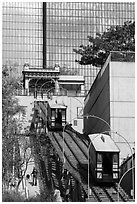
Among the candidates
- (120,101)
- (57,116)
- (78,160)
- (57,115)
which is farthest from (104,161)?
(57,115)

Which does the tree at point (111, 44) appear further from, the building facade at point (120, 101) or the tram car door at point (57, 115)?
the building facade at point (120, 101)

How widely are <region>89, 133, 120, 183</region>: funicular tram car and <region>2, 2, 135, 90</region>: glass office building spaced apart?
221 feet

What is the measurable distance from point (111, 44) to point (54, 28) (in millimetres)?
52569

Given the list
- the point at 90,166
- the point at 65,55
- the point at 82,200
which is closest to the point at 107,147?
the point at 90,166

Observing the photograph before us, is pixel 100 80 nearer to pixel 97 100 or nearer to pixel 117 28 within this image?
pixel 97 100

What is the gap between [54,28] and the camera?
101562 mm

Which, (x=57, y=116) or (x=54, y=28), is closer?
(x=57, y=116)

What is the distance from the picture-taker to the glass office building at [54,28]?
100 m

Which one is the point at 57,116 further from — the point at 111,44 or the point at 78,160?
the point at 78,160

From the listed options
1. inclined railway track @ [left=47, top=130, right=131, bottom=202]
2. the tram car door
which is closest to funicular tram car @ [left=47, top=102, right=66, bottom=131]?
the tram car door

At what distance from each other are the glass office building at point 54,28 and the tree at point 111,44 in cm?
4656

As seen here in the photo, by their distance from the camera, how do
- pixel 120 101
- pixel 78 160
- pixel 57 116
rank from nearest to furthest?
pixel 78 160 → pixel 120 101 → pixel 57 116

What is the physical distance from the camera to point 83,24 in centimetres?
10350

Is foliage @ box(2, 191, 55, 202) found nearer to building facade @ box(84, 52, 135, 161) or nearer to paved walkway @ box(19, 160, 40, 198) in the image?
paved walkway @ box(19, 160, 40, 198)
